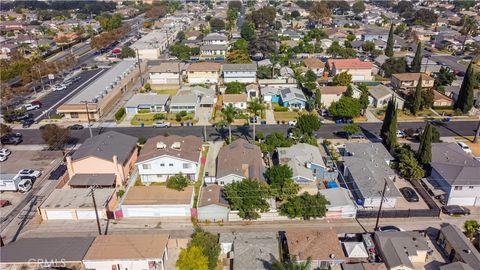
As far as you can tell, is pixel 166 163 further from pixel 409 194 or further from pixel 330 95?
pixel 330 95

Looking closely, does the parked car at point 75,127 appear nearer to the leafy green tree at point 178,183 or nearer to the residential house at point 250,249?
the leafy green tree at point 178,183

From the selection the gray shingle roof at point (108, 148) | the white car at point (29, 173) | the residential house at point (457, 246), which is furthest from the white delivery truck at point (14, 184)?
the residential house at point (457, 246)

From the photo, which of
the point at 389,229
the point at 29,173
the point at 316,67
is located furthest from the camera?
the point at 316,67

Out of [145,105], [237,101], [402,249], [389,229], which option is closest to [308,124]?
[237,101]

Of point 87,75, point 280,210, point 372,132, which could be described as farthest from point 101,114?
point 372,132

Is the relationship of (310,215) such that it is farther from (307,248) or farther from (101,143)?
(101,143)
